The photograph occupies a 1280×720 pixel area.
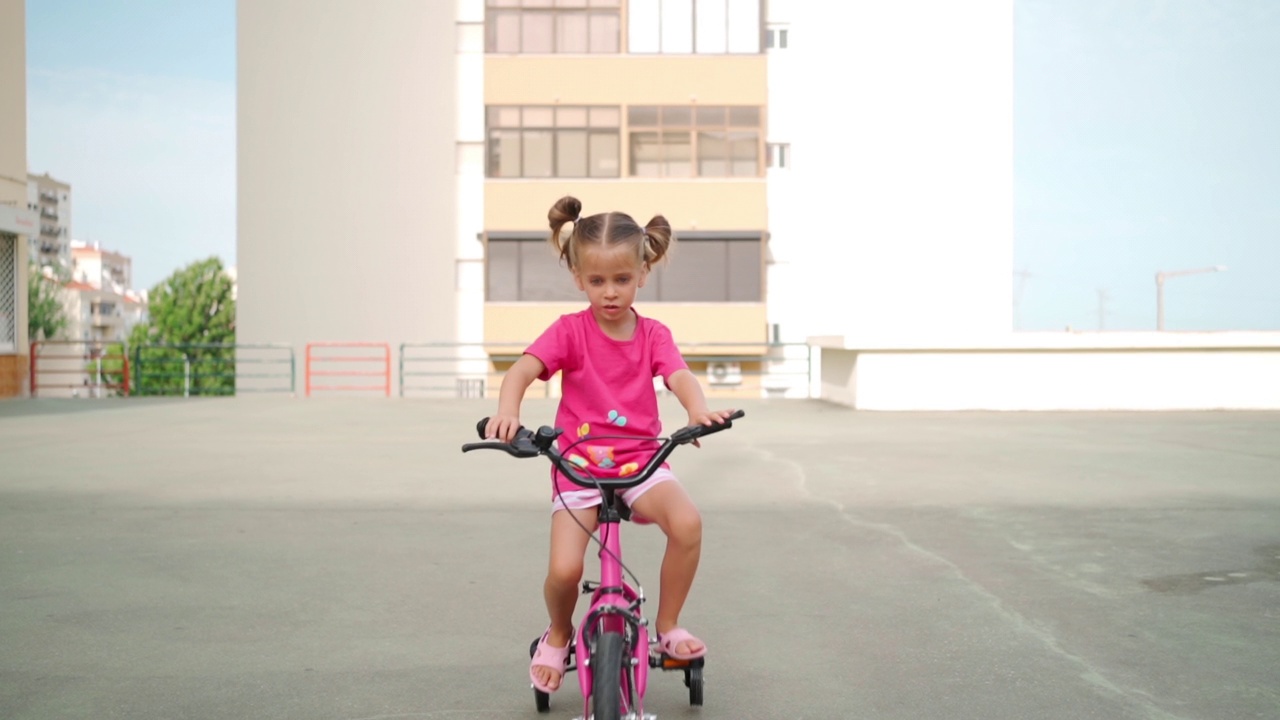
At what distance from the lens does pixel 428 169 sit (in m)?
34.2

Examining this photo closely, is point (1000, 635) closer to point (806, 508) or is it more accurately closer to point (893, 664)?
point (893, 664)

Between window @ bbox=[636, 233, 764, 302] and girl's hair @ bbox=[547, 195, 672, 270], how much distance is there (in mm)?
28850

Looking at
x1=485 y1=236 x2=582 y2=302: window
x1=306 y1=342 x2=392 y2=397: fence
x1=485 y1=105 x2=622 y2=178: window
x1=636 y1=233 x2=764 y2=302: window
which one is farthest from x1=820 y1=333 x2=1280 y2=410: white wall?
x1=306 y1=342 x2=392 y2=397: fence

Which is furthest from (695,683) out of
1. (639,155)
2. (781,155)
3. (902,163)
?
(902,163)

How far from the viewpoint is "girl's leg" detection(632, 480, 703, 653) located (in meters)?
3.21

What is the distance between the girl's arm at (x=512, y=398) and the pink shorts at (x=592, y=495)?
250mm

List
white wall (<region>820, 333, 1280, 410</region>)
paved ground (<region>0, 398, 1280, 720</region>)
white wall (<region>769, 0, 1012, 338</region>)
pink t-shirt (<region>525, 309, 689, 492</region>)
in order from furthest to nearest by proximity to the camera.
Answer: white wall (<region>769, 0, 1012, 338</region>) → white wall (<region>820, 333, 1280, 410</region>) → paved ground (<region>0, 398, 1280, 720</region>) → pink t-shirt (<region>525, 309, 689, 492</region>)

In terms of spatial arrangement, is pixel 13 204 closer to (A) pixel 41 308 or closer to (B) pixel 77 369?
(B) pixel 77 369

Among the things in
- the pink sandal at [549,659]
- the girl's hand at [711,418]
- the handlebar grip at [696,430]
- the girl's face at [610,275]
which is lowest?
the pink sandal at [549,659]

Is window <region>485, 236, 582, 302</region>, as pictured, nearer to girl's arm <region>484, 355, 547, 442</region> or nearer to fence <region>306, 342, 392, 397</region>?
fence <region>306, 342, 392, 397</region>

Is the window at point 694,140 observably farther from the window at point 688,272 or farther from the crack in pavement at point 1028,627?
the crack in pavement at point 1028,627

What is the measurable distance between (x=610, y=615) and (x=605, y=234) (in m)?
0.97

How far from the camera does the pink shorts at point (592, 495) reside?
323 cm

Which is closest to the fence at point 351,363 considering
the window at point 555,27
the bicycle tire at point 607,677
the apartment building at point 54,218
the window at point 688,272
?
the window at point 688,272
